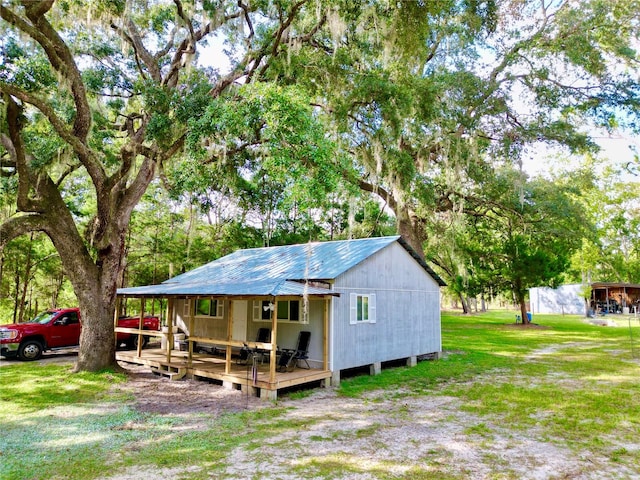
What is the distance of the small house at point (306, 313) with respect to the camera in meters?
9.38

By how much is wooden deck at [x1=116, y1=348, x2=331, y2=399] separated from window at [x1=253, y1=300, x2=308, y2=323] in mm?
1235

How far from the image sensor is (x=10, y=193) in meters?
13.6

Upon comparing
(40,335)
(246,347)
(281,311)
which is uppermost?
(281,311)

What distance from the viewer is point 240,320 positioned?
1247cm

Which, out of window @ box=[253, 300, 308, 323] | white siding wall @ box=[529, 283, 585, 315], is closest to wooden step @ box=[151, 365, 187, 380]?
window @ box=[253, 300, 308, 323]

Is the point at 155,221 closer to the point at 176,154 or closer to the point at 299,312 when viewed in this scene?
the point at 176,154

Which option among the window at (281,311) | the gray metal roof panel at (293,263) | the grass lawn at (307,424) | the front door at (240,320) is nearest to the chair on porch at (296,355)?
the window at (281,311)

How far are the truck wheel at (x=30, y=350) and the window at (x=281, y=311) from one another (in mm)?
7091

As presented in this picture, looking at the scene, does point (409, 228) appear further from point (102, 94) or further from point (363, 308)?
point (102, 94)

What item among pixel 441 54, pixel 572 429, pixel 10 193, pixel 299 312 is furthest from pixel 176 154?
pixel 441 54

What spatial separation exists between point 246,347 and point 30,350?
27.3 ft

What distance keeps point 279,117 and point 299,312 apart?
194 inches

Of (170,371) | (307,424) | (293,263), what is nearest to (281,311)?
(293,263)

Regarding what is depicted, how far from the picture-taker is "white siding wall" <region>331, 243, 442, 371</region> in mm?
10375
